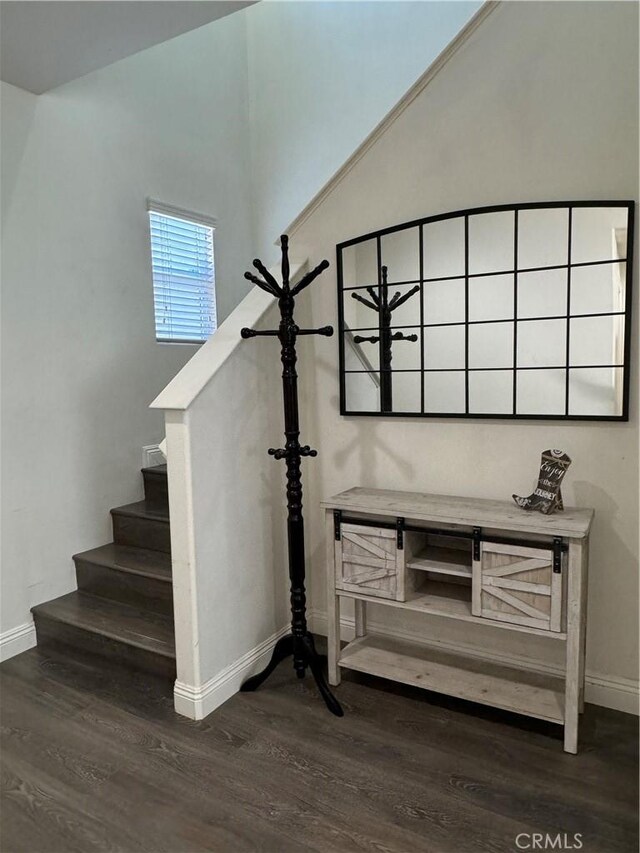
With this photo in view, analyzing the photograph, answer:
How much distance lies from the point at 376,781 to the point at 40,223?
2946 mm

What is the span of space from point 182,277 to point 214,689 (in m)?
2.62

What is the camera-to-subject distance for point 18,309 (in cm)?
284

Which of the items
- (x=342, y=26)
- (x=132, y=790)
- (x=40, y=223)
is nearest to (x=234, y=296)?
(x=40, y=223)

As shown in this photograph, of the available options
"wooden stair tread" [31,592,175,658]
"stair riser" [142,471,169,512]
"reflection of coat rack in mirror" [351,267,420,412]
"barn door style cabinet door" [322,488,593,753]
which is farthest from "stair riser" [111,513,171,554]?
"reflection of coat rack in mirror" [351,267,420,412]

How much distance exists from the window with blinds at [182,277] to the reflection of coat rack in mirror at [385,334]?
5.26 feet

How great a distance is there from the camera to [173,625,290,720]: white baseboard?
7.56 ft

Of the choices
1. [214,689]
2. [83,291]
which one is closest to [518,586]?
[214,689]

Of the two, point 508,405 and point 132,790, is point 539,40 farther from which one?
point 132,790

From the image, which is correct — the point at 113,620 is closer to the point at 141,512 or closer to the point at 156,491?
the point at 141,512

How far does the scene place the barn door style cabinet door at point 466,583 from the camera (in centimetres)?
198

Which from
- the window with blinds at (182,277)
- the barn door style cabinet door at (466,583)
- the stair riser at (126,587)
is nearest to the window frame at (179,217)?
the window with blinds at (182,277)

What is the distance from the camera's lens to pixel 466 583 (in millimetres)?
2459

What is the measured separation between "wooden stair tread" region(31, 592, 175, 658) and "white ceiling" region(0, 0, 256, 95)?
2.54 meters

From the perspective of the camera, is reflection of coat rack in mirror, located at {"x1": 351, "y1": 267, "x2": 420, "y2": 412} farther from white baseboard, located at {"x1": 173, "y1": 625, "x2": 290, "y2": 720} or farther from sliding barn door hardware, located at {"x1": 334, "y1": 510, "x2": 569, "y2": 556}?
white baseboard, located at {"x1": 173, "y1": 625, "x2": 290, "y2": 720}
